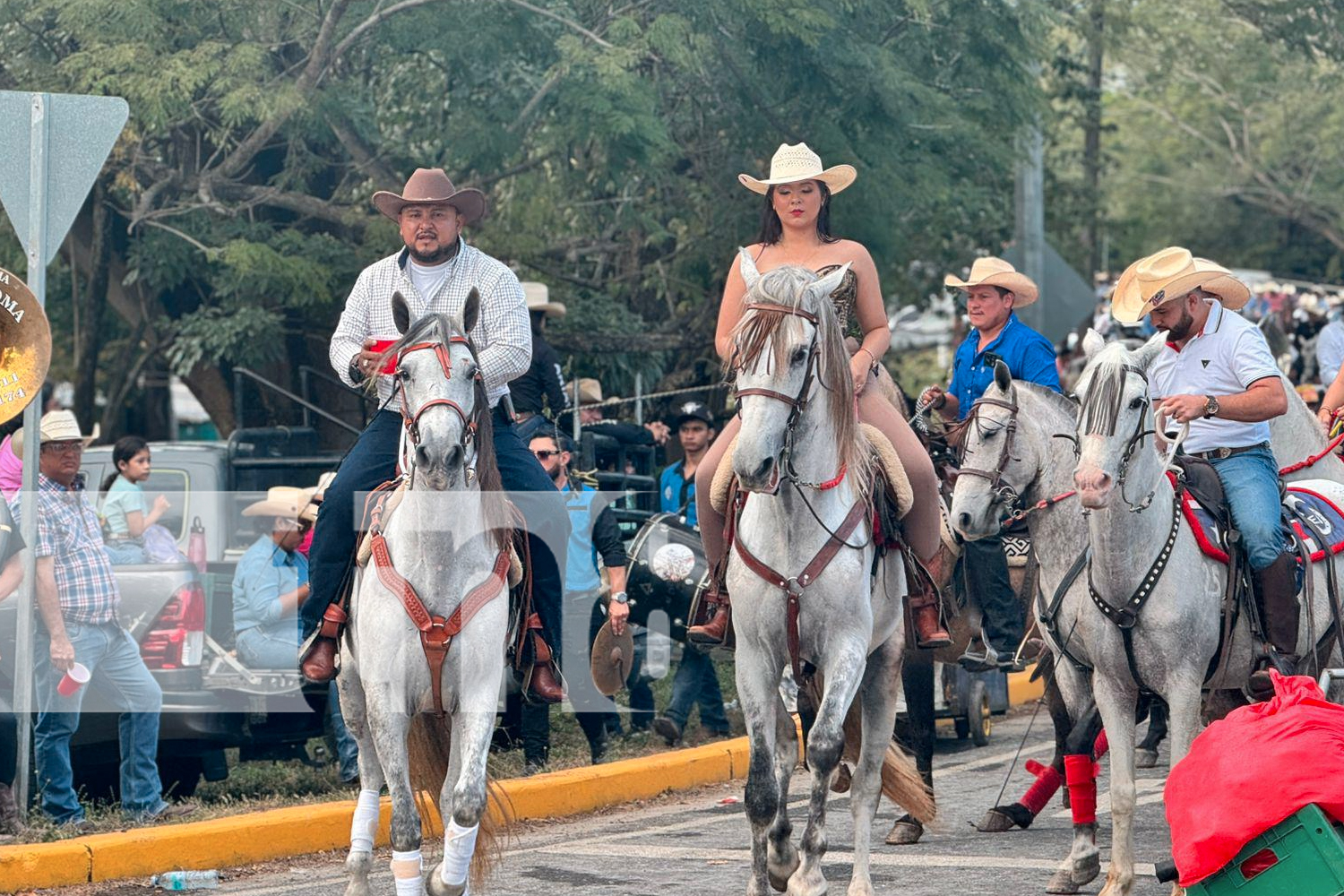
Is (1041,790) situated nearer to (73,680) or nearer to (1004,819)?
(1004,819)

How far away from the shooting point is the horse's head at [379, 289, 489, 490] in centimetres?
674

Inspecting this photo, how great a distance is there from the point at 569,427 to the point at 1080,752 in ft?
25.2

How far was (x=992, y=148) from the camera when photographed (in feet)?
58.3

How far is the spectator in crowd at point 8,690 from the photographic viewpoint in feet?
30.8

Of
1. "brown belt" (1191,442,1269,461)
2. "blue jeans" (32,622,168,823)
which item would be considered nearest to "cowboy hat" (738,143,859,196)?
"brown belt" (1191,442,1269,461)

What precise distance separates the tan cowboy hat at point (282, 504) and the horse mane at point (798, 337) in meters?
4.92

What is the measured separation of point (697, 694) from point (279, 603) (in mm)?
3055

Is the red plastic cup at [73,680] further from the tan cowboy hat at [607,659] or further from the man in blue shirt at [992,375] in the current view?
the man in blue shirt at [992,375]

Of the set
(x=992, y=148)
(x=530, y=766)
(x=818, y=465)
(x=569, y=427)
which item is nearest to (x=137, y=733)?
(x=530, y=766)

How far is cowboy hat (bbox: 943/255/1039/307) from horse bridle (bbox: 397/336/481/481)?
3509 mm

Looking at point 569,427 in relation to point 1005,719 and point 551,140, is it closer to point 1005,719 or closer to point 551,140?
point 551,140

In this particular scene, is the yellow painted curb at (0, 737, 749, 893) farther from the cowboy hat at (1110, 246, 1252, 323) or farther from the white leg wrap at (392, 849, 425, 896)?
the cowboy hat at (1110, 246, 1252, 323)

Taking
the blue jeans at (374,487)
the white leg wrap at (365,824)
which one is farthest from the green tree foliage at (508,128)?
the white leg wrap at (365,824)

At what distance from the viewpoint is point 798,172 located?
845 centimetres
